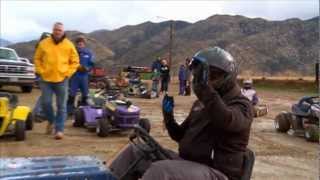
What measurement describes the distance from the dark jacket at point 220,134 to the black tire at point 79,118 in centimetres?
865

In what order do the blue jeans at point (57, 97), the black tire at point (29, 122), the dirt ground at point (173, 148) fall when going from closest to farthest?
the dirt ground at point (173, 148)
the blue jeans at point (57, 97)
the black tire at point (29, 122)

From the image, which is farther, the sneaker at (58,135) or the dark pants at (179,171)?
the sneaker at (58,135)

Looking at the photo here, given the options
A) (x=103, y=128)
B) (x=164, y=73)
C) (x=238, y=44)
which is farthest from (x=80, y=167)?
(x=238, y=44)

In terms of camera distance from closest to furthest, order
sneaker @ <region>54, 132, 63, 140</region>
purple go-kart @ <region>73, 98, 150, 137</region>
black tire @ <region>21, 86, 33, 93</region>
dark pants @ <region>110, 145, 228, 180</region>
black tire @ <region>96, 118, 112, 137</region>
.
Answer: dark pants @ <region>110, 145, 228, 180</region> < sneaker @ <region>54, 132, 63, 140</region> < black tire @ <region>96, 118, 112, 137</region> < purple go-kart @ <region>73, 98, 150, 137</region> < black tire @ <region>21, 86, 33, 93</region>

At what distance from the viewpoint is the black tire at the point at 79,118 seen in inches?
505

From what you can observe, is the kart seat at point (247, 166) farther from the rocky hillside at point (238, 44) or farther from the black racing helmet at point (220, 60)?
the rocky hillside at point (238, 44)

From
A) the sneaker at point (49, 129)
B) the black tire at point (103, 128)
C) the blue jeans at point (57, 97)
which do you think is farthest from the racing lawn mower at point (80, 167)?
the sneaker at point (49, 129)

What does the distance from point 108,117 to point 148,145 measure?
307 inches

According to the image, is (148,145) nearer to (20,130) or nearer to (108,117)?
(20,130)

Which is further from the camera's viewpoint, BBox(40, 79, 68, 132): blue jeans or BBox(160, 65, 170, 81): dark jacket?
BBox(160, 65, 170, 81): dark jacket

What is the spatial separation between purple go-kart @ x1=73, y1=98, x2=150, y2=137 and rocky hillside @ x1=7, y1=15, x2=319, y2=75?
6270 centimetres

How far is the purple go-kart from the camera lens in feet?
38.7

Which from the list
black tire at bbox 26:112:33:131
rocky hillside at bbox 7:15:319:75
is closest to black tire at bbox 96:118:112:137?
black tire at bbox 26:112:33:131

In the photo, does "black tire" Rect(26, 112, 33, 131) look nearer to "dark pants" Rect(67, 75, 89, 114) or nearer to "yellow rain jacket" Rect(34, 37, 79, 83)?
"yellow rain jacket" Rect(34, 37, 79, 83)
